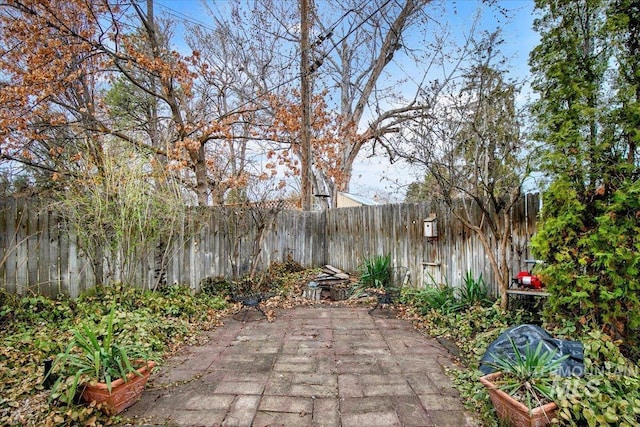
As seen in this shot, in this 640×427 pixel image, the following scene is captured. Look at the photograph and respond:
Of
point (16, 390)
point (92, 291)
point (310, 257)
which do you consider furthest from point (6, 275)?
point (310, 257)

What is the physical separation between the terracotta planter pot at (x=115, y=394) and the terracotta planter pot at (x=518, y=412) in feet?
7.87

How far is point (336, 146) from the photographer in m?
11.5

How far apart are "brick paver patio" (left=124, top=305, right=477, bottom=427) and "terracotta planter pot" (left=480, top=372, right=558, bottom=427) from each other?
22 centimetres

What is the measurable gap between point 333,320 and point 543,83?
3547mm

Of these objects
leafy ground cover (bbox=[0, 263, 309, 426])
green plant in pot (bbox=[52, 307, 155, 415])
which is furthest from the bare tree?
green plant in pot (bbox=[52, 307, 155, 415])

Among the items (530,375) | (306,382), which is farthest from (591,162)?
(306,382)

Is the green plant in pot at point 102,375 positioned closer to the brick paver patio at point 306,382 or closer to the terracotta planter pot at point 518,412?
the brick paver patio at point 306,382

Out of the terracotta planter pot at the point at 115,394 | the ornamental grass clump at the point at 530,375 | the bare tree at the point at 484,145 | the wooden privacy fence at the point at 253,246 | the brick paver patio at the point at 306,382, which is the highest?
the bare tree at the point at 484,145

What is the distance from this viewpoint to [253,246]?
5.83 metres

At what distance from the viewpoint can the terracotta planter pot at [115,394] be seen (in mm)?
2141

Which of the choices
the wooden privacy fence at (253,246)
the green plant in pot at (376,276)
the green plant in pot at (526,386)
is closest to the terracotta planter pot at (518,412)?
the green plant in pot at (526,386)

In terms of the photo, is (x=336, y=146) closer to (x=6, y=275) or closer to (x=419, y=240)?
(x=419, y=240)

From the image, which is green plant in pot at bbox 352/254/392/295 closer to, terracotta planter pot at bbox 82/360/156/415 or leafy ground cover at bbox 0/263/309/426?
leafy ground cover at bbox 0/263/309/426

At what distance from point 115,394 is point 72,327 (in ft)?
4.96
